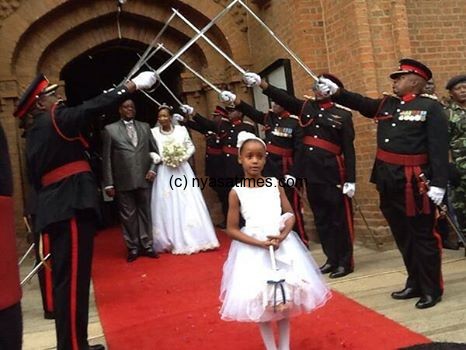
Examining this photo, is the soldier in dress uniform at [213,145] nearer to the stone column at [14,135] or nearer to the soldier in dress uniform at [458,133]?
the stone column at [14,135]

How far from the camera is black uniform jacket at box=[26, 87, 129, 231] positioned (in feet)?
10.3

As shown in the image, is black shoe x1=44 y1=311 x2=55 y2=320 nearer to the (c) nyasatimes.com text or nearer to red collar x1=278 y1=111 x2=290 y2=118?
the (c) nyasatimes.com text

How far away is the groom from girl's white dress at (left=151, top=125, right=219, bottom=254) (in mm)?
236

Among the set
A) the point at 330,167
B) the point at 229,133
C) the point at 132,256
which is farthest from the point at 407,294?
the point at 229,133

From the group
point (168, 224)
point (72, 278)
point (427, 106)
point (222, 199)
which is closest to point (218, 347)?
point (72, 278)

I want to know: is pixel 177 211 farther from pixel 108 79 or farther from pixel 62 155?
pixel 108 79

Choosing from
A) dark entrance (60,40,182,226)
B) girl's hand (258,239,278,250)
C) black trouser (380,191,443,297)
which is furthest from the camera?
dark entrance (60,40,182,226)

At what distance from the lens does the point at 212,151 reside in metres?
8.24

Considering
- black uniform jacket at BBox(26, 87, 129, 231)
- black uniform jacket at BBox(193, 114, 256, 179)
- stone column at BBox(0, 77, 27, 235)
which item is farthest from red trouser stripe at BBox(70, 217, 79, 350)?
stone column at BBox(0, 77, 27, 235)

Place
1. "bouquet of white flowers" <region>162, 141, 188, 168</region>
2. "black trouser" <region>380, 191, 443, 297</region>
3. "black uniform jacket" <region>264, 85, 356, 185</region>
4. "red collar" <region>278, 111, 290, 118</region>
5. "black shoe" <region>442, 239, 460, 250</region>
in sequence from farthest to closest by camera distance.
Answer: "bouquet of white flowers" <region>162, 141, 188, 168</region>
"red collar" <region>278, 111, 290, 118</region>
"black shoe" <region>442, 239, 460, 250</region>
"black uniform jacket" <region>264, 85, 356, 185</region>
"black trouser" <region>380, 191, 443, 297</region>

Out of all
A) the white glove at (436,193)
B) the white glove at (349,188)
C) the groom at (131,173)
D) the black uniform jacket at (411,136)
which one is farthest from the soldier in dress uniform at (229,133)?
the white glove at (436,193)

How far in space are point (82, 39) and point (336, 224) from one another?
5.52 metres

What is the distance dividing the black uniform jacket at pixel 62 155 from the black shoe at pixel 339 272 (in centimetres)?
251

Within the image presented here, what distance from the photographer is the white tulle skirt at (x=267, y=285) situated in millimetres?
2805
